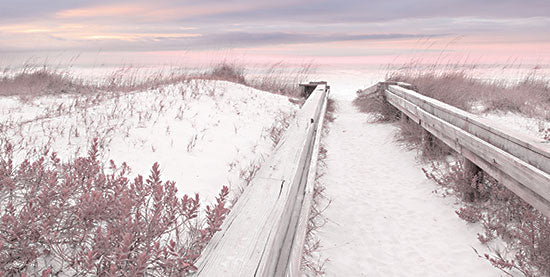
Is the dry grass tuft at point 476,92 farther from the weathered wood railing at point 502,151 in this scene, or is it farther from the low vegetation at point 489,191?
the weathered wood railing at point 502,151

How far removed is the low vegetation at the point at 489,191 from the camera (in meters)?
2.59

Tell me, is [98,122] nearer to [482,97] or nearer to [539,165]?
[539,165]

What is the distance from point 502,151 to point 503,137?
0.68 feet

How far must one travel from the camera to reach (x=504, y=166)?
2895 millimetres

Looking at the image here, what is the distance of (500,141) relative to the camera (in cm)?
315

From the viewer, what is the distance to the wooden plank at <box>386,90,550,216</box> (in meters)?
2.39

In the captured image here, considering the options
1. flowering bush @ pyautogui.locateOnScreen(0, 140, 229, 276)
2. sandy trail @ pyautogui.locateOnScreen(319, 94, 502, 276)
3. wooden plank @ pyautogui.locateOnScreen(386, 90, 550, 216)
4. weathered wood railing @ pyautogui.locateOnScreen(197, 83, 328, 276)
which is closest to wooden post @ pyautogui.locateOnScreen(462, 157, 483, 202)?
wooden plank @ pyautogui.locateOnScreen(386, 90, 550, 216)

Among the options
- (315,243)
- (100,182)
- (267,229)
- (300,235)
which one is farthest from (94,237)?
(315,243)

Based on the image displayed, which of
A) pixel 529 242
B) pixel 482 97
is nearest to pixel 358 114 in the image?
pixel 482 97

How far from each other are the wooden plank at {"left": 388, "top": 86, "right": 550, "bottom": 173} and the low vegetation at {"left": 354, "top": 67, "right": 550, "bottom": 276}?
1.59 feet

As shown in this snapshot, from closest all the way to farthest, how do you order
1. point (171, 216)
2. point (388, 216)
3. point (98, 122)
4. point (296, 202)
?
point (171, 216) < point (296, 202) < point (388, 216) < point (98, 122)

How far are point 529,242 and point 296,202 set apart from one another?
1.87m

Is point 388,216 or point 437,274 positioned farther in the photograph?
point 388,216

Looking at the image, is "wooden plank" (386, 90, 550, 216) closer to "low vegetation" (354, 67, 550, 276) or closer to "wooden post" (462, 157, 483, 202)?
"wooden post" (462, 157, 483, 202)
